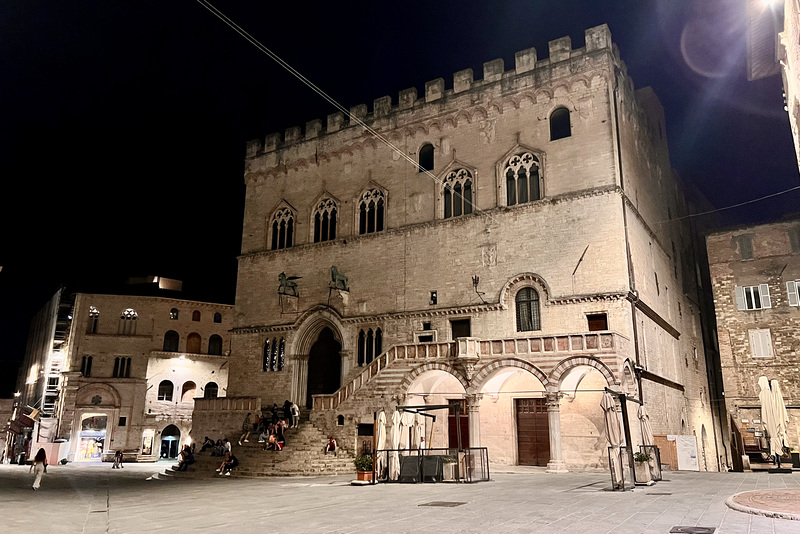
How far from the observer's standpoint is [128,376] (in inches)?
1722

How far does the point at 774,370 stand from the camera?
31.7 meters

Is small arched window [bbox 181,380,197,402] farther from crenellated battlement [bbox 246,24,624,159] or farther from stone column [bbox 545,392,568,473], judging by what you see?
stone column [bbox 545,392,568,473]

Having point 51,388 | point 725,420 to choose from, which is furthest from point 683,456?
point 51,388

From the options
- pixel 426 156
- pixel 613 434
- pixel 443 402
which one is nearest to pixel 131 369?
pixel 443 402

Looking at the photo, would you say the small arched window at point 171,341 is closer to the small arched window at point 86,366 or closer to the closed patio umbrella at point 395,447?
the small arched window at point 86,366

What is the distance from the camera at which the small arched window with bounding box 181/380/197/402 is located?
46.0 meters

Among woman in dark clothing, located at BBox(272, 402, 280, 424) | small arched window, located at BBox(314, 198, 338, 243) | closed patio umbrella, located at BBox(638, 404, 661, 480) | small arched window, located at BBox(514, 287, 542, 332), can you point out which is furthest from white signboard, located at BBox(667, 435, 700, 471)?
small arched window, located at BBox(314, 198, 338, 243)

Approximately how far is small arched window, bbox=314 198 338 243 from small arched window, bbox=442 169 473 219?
649 cm

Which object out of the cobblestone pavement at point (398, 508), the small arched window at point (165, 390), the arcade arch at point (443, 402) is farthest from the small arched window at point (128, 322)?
the arcade arch at point (443, 402)

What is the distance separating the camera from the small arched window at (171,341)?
45.8 m

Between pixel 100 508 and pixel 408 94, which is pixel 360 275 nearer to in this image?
pixel 408 94

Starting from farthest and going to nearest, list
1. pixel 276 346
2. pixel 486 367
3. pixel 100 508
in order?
pixel 276 346 → pixel 486 367 → pixel 100 508

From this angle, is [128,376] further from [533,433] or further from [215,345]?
[533,433]

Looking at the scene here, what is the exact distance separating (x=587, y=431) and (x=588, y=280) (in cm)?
574
